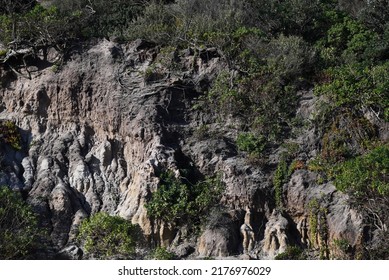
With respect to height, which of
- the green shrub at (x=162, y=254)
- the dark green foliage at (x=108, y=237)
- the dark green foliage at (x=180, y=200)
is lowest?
the green shrub at (x=162, y=254)

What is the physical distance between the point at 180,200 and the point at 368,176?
465 centimetres

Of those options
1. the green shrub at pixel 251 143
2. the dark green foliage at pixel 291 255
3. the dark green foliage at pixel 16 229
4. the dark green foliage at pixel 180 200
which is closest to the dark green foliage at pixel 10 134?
the dark green foliage at pixel 16 229

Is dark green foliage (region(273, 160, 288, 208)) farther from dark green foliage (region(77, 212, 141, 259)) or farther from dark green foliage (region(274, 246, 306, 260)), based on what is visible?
dark green foliage (region(77, 212, 141, 259))

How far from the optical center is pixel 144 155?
16.4 meters

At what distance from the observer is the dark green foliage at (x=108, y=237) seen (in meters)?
13.9

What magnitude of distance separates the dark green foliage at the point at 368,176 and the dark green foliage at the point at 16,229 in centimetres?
733

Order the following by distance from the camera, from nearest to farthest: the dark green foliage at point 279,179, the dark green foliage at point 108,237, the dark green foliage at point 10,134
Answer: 1. the dark green foliage at point 108,237
2. the dark green foliage at point 279,179
3. the dark green foliage at point 10,134

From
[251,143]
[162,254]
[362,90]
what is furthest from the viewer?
[362,90]

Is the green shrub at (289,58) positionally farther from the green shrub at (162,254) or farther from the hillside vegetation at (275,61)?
the green shrub at (162,254)

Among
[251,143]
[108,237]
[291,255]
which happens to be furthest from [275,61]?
[108,237]

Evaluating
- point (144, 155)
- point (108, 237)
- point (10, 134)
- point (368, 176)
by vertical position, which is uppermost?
point (10, 134)

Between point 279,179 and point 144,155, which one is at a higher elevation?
point 144,155

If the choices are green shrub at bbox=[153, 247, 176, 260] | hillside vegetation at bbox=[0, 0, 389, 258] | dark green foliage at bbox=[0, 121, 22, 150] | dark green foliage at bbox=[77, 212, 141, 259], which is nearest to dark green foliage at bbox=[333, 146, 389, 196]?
hillside vegetation at bbox=[0, 0, 389, 258]

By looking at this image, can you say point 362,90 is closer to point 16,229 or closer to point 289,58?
point 289,58
